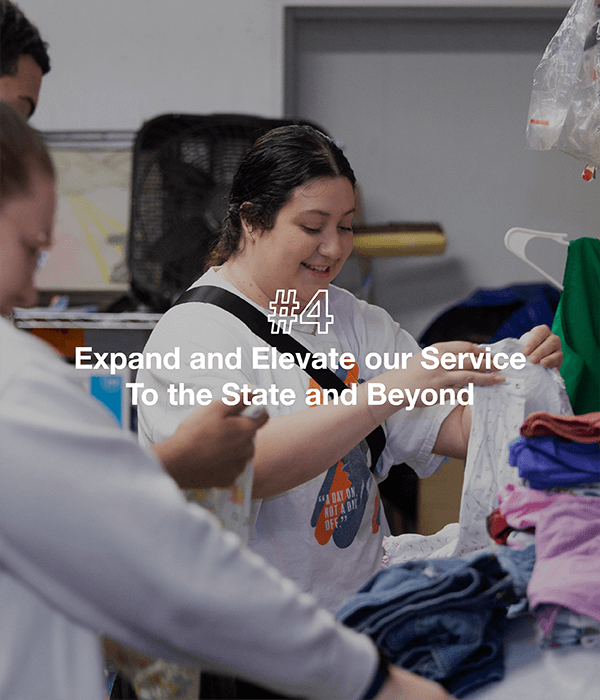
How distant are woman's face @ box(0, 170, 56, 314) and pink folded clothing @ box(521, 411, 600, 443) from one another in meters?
0.59

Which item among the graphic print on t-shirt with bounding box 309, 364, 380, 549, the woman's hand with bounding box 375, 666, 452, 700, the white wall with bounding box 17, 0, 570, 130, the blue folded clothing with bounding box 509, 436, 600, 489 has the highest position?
the white wall with bounding box 17, 0, 570, 130

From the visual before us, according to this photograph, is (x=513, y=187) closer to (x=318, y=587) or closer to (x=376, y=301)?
(x=376, y=301)

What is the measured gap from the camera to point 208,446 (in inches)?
23.8

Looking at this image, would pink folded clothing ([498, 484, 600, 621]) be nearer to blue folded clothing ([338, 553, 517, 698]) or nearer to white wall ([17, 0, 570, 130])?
blue folded clothing ([338, 553, 517, 698])

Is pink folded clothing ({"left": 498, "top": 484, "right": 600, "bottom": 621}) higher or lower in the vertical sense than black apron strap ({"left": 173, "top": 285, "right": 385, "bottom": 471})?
lower

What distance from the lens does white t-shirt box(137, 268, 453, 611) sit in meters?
0.85

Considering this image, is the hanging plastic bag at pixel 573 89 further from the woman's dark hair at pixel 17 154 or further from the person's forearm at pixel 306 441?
the woman's dark hair at pixel 17 154

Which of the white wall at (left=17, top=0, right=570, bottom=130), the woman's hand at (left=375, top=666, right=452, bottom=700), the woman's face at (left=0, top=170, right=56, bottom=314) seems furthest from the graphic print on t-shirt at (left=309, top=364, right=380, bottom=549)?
the white wall at (left=17, top=0, right=570, bottom=130)

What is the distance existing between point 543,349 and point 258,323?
407 millimetres

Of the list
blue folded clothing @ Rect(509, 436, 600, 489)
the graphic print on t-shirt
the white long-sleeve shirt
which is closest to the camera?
the white long-sleeve shirt

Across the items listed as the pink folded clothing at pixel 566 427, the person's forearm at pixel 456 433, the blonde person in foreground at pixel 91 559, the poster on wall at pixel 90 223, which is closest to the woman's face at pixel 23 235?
the blonde person in foreground at pixel 91 559

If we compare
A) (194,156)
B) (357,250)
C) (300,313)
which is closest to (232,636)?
(300,313)

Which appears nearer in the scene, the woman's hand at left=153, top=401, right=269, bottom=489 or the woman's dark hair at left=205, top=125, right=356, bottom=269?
the woman's hand at left=153, top=401, right=269, bottom=489

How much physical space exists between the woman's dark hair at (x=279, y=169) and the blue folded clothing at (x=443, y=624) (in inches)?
21.9
